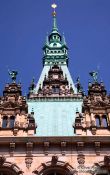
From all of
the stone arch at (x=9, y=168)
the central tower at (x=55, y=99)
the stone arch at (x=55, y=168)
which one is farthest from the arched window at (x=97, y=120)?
the stone arch at (x=9, y=168)

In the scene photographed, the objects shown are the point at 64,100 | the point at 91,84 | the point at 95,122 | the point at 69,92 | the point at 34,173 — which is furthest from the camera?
the point at 69,92

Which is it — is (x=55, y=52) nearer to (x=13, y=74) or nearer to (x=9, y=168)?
(x=13, y=74)

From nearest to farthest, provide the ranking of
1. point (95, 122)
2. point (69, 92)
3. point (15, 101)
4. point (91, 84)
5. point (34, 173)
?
point (34, 173), point (95, 122), point (15, 101), point (91, 84), point (69, 92)

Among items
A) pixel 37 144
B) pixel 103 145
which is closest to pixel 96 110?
pixel 103 145

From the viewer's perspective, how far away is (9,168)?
23.4m

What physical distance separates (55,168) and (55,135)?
9.81 feet

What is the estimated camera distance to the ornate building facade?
23.5 meters

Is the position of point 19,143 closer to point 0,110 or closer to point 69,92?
point 0,110

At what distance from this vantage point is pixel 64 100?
33719 mm

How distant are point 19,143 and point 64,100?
9.94 meters

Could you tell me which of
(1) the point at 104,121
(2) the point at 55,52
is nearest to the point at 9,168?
(1) the point at 104,121

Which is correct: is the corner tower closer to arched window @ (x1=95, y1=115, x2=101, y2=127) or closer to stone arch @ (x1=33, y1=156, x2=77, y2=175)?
arched window @ (x1=95, y1=115, x2=101, y2=127)

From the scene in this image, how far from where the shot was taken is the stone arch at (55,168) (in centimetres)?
2322

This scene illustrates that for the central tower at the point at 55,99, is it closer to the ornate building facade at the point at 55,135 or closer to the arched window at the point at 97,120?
the ornate building facade at the point at 55,135
